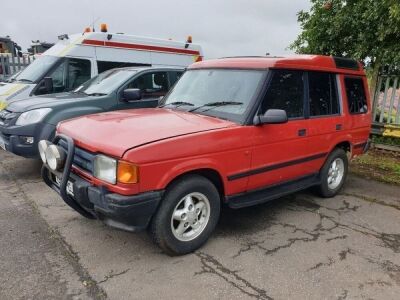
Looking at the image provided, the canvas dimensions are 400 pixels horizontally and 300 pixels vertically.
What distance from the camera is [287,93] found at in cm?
434

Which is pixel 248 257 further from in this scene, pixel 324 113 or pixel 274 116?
pixel 324 113

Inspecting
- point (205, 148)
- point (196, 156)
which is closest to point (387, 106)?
point (205, 148)

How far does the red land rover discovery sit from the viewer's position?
127 inches

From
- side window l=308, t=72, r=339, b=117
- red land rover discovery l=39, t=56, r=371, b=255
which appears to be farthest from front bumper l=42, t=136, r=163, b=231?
side window l=308, t=72, r=339, b=117

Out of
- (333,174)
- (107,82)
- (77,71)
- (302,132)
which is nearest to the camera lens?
(302,132)

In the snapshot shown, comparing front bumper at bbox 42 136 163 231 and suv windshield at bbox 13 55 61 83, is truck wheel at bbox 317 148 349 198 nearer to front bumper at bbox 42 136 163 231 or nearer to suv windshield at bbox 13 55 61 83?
front bumper at bbox 42 136 163 231

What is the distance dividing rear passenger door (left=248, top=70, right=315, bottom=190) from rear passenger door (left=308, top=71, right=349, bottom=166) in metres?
0.16

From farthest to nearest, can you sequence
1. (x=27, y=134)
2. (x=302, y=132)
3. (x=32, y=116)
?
(x=32, y=116)
(x=27, y=134)
(x=302, y=132)

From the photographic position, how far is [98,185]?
328 cm

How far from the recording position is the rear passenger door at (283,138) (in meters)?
4.04

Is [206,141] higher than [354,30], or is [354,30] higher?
[354,30]

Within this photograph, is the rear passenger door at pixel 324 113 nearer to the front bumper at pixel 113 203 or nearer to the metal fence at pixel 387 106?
the front bumper at pixel 113 203

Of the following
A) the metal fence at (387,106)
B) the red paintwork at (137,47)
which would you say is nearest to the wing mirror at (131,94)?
the red paintwork at (137,47)

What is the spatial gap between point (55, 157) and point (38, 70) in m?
4.93
